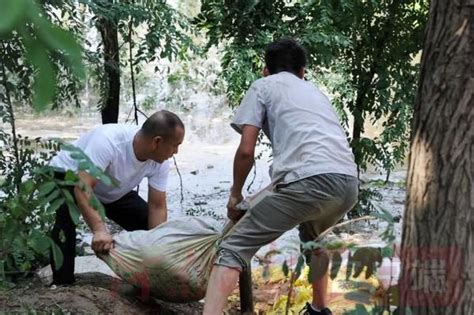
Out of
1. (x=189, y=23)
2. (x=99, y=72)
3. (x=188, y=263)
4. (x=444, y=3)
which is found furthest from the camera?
(x=189, y=23)

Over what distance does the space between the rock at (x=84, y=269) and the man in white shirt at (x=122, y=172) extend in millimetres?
307

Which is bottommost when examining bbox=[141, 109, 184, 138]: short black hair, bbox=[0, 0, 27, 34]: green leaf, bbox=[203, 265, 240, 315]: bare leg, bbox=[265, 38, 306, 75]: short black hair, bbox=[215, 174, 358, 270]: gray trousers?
bbox=[203, 265, 240, 315]: bare leg

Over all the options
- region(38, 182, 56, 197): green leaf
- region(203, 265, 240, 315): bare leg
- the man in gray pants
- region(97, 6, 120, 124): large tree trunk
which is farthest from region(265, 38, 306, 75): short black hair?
region(97, 6, 120, 124): large tree trunk

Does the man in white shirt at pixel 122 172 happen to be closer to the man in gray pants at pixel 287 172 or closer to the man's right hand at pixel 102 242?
the man's right hand at pixel 102 242

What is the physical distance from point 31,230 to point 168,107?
37.9 ft

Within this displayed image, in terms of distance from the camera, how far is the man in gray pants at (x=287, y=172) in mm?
2738

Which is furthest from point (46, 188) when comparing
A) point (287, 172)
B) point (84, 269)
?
point (84, 269)

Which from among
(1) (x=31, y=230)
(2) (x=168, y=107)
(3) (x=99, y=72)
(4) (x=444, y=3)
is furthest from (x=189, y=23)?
(2) (x=168, y=107)

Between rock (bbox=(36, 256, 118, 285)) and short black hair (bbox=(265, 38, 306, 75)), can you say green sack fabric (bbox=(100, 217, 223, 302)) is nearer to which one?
rock (bbox=(36, 256, 118, 285))

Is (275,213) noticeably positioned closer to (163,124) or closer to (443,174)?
(163,124)

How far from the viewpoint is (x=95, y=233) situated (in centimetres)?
290

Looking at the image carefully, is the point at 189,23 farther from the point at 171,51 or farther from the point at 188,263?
the point at 188,263

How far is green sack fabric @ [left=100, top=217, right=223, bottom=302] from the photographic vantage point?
9.44ft

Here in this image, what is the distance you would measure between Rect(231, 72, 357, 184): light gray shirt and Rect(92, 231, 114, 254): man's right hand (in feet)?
2.40
